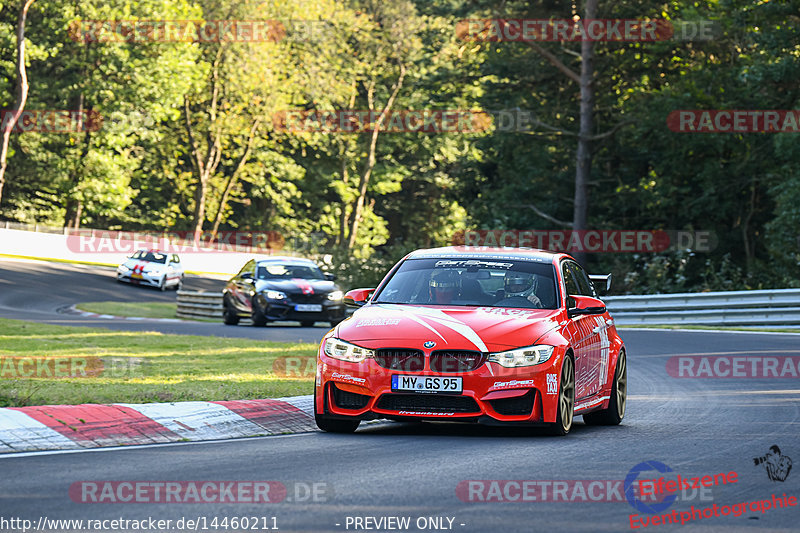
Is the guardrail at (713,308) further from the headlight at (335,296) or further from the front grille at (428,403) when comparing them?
the front grille at (428,403)

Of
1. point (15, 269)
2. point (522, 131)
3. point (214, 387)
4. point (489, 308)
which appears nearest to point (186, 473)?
point (489, 308)

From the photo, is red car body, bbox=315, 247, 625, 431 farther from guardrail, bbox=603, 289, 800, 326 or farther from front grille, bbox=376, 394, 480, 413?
guardrail, bbox=603, 289, 800, 326

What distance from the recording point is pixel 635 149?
134ft

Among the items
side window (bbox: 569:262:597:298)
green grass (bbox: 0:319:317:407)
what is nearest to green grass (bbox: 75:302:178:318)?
green grass (bbox: 0:319:317:407)

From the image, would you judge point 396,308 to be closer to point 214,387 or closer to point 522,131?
point 214,387

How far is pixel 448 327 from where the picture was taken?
9.62 m

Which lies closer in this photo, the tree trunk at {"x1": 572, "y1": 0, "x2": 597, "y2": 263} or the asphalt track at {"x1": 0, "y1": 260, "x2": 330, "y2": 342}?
the asphalt track at {"x1": 0, "y1": 260, "x2": 330, "y2": 342}

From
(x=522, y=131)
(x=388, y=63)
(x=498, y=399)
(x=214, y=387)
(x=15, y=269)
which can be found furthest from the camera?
(x=388, y=63)

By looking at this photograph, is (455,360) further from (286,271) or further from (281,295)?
(286,271)

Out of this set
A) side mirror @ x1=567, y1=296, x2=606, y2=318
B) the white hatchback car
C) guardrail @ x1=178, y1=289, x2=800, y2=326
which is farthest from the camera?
the white hatchback car

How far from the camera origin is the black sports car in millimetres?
27688

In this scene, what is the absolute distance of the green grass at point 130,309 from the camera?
36.3 meters

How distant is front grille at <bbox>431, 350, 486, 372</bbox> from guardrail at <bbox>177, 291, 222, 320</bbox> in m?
25.5

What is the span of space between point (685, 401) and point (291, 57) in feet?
207
